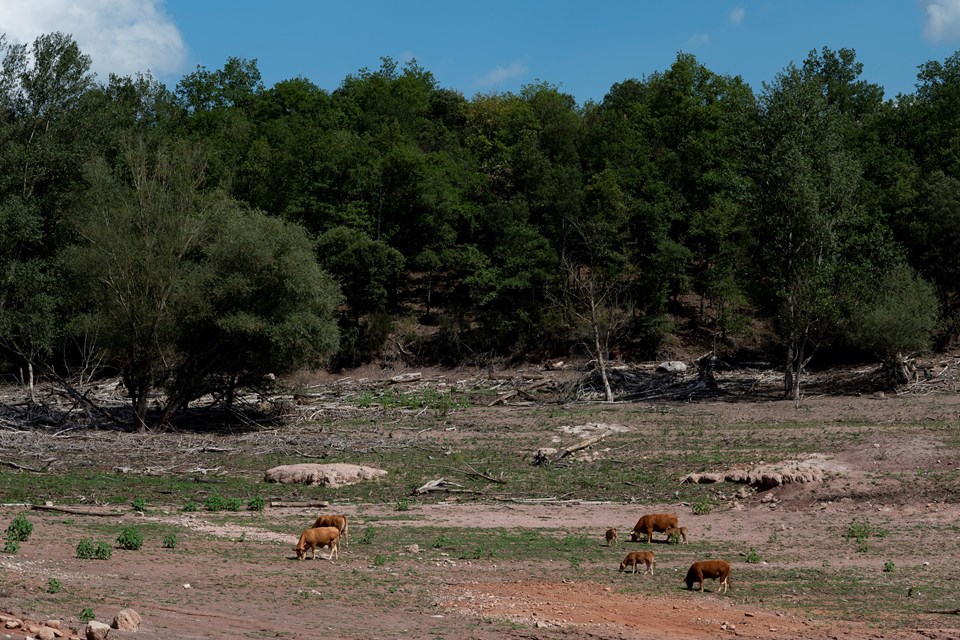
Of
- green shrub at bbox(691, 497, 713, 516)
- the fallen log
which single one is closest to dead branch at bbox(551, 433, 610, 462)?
green shrub at bbox(691, 497, 713, 516)

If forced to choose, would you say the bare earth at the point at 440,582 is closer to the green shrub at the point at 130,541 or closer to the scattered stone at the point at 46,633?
the green shrub at the point at 130,541

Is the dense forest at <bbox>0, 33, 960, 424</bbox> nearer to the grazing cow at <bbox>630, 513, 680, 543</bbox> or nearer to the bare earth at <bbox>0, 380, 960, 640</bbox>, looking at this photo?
the bare earth at <bbox>0, 380, 960, 640</bbox>

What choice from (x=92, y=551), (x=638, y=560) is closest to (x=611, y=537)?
(x=638, y=560)

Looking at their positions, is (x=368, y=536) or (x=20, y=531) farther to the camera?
(x=368, y=536)

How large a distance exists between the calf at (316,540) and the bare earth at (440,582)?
0.95 ft


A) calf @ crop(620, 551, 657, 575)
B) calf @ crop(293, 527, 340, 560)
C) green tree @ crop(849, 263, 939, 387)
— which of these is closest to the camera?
calf @ crop(620, 551, 657, 575)

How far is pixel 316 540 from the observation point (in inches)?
695

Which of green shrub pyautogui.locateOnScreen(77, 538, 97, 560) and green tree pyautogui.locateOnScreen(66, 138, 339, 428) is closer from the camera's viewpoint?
green shrub pyautogui.locateOnScreen(77, 538, 97, 560)

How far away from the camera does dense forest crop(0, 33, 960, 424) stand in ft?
132

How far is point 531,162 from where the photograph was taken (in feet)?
234

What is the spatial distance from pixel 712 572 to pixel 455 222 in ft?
187

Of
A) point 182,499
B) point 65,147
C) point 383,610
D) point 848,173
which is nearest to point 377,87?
point 65,147

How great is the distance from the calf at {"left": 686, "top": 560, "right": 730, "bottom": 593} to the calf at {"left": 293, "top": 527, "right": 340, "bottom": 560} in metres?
5.98

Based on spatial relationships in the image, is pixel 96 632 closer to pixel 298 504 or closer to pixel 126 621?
pixel 126 621
